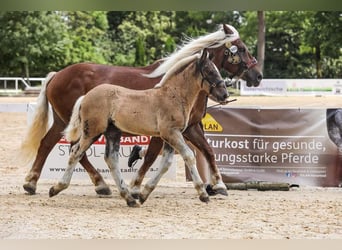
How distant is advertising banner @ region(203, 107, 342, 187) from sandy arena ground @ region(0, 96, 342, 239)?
21 centimetres

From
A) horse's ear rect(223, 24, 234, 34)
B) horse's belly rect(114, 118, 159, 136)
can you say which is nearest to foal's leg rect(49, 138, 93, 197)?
horse's belly rect(114, 118, 159, 136)

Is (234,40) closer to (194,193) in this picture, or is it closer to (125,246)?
(194,193)

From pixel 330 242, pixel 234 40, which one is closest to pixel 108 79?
pixel 234 40

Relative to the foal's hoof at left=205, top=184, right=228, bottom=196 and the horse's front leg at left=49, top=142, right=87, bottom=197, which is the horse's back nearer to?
the horse's front leg at left=49, top=142, right=87, bottom=197

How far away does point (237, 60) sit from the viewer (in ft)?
18.7

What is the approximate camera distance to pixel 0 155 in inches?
334

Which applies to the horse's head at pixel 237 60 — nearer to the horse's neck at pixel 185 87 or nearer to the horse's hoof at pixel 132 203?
the horse's neck at pixel 185 87

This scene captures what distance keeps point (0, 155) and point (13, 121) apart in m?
3.83

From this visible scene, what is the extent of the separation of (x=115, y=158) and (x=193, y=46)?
1.12m

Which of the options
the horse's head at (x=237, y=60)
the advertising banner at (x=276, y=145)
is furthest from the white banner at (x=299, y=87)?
the horse's head at (x=237, y=60)

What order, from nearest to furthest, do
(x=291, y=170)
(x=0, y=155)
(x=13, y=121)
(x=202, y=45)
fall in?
(x=202, y=45) < (x=291, y=170) < (x=0, y=155) < (x=13, y=121)

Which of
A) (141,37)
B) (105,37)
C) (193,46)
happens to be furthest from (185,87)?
(141,37)

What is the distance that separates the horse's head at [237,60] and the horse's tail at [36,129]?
1.49 m

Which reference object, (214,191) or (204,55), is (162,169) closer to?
(214,191)
